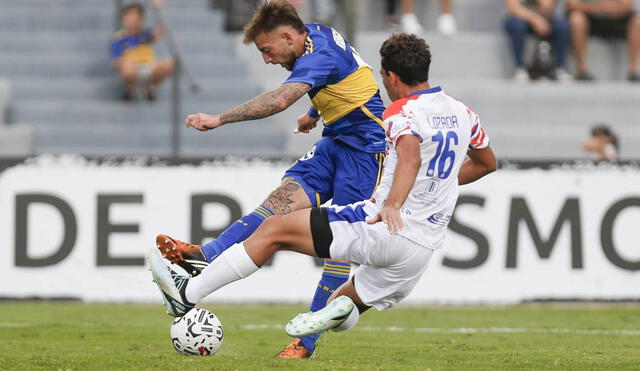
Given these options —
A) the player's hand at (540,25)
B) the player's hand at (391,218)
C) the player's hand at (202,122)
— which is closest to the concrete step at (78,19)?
the player's hand at (540,25)

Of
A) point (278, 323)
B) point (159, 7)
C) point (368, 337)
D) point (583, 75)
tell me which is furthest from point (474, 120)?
point (583, 75)

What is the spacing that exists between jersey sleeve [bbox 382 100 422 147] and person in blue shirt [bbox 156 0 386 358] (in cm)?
72

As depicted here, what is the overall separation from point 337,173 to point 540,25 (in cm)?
1006

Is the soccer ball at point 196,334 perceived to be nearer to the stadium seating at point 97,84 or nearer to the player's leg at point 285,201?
the player's leg at point 285,201

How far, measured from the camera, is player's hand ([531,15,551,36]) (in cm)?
1756

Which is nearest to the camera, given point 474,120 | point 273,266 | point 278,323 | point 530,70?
point 474,120

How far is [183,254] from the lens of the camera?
755 cm

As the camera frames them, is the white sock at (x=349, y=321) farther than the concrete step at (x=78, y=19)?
No

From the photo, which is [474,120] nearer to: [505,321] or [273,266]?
[505,321]

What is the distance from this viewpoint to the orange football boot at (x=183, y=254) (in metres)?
7.46

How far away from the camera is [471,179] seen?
7.79 meters

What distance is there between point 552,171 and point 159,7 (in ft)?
19.0

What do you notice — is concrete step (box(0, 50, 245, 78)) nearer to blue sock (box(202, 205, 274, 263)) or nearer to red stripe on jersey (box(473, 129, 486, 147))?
blue sock (box(202, 205, 274, 263))

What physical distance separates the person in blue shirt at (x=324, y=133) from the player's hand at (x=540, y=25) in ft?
32.0
